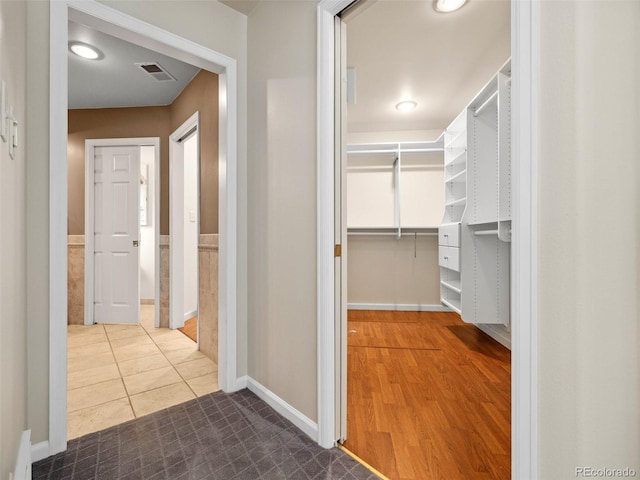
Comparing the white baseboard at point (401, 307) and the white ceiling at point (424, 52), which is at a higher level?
the white ceiling at point (424, 52)

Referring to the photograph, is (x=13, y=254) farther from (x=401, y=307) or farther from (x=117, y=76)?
(x=401, y=307)

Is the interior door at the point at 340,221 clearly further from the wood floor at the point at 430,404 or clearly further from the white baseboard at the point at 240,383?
the white baseboard at the point at 240,383

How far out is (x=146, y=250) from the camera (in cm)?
519

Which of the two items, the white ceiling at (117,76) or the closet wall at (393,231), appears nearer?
the white ceiling at (117,76)

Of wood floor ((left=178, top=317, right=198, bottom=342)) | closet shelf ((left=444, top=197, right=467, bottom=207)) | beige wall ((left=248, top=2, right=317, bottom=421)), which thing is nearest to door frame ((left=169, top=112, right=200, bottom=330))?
wood floor ((left=178, top=317, right=198, bottom=342))

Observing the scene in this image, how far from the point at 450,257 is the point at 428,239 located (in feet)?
4.08

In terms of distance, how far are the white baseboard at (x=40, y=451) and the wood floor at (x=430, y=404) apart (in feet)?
4.54

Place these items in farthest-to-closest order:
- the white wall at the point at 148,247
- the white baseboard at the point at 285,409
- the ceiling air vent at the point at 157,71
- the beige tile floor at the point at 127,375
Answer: the white wall at the point at 148,247
the ceiling air vent at the point at 157,71
the beige tile floor at the point at 127,375
the white baseboard at the point at 285,409

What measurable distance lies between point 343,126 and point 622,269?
1200mm

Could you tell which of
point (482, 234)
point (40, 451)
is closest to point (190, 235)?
point (40, 451)

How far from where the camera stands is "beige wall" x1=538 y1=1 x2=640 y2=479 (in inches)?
28.0

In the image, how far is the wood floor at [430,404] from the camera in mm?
1418

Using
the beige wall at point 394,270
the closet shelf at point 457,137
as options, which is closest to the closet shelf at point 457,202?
the closet shelf at point 457,137

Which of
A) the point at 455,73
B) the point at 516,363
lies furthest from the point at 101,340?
the point at 455,73
